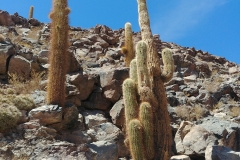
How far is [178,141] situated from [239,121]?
3351 millimetres

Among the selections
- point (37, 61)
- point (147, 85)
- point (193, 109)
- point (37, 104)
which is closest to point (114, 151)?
point (147, 85)

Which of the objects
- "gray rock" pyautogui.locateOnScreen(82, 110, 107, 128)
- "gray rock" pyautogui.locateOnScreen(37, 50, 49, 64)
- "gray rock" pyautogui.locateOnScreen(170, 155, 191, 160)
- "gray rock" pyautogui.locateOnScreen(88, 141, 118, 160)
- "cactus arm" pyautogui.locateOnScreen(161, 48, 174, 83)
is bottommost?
"gray rock" pyautogui.locateOnScreen(170, 155, 191, 160)

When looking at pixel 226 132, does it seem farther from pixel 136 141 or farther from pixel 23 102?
pixel 23 102

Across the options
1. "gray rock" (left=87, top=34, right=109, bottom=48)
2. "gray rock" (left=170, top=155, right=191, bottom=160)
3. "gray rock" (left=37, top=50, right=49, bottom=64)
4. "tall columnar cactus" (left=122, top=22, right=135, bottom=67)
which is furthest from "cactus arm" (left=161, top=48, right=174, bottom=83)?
"gray rock" (left=87, top=34, right=109, bottom=48)

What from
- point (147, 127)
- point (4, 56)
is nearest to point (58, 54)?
point (4, 56)

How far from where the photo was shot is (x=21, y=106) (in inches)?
299

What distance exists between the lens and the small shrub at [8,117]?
6.79 meters

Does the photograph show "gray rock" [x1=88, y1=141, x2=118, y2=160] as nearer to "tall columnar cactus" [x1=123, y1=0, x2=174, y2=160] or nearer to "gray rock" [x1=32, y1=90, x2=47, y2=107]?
"tall columnar cactus" [x1=123, y1=0, x2=174, y2=160]

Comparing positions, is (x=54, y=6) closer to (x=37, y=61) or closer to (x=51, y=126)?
(x=37, y=61)

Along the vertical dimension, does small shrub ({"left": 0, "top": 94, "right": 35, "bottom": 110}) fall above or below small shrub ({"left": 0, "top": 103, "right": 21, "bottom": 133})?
above

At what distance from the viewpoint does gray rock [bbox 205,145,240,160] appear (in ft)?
23.3

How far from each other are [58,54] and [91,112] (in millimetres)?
2103

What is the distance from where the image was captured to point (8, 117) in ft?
22.5

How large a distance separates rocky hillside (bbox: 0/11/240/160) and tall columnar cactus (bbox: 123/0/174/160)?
1154 mm
